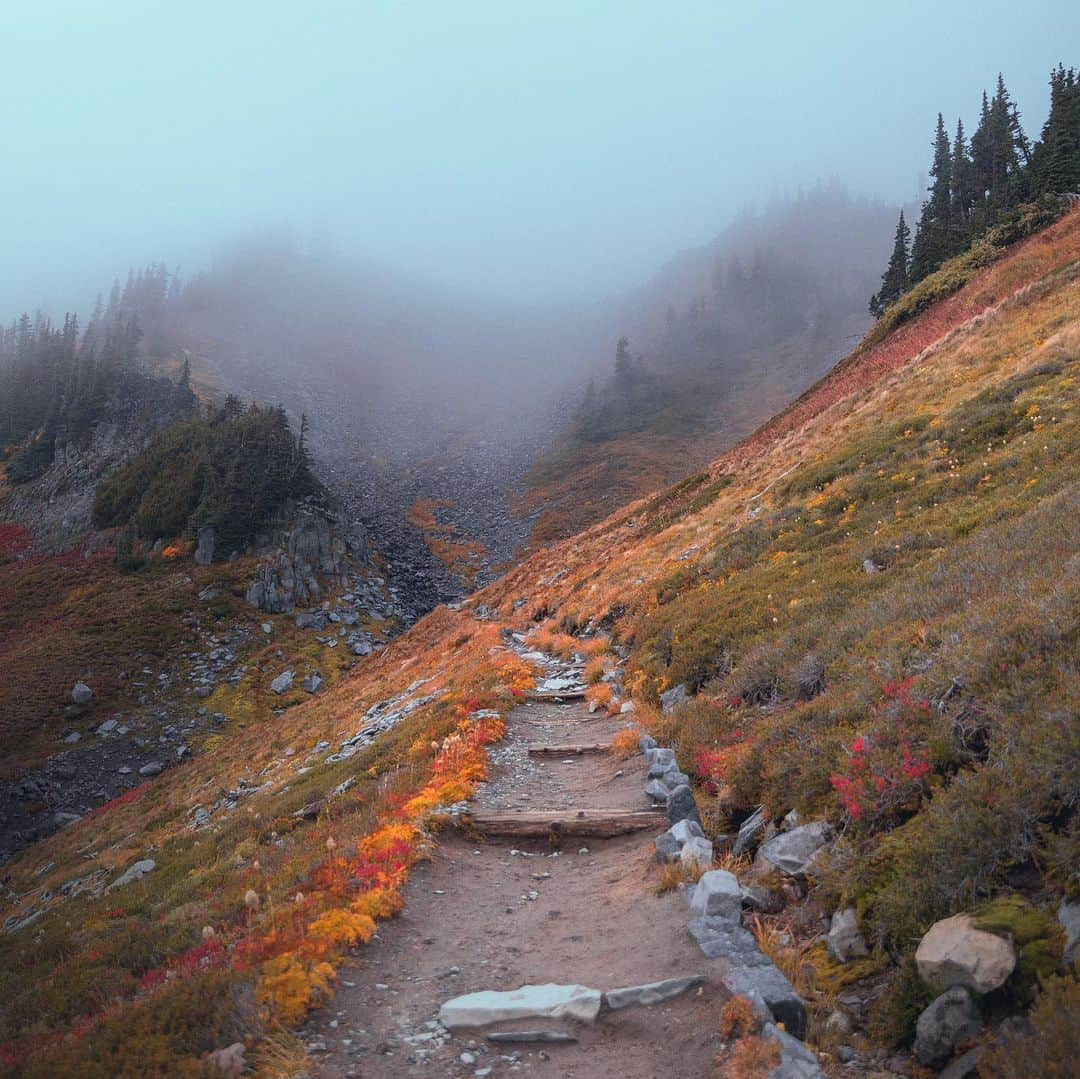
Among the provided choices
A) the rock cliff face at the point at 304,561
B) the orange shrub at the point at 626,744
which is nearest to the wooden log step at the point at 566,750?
the orange shrub at the point at 626,744

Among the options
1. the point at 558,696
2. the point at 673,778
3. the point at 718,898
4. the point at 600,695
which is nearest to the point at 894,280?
the point at 558,696

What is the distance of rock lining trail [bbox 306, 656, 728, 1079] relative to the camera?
523cm

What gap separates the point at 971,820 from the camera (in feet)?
18.2

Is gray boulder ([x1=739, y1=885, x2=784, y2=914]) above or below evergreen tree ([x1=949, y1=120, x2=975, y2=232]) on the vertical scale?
below

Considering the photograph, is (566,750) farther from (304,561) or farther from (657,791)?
A: (304,561)

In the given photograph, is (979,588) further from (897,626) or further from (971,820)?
(971,820)

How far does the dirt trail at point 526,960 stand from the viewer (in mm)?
5227

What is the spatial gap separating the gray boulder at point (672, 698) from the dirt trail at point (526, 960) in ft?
10.3

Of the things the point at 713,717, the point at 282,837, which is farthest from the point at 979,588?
the point at 282,837

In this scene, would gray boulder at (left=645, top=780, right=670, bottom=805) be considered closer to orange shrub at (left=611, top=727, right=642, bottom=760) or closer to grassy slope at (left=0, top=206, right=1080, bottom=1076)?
grassy slope at (left=0, top=206, right=1080, bottom=1076)

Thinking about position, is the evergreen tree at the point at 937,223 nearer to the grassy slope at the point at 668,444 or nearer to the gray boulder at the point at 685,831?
the grassy slope at the point at 668,444

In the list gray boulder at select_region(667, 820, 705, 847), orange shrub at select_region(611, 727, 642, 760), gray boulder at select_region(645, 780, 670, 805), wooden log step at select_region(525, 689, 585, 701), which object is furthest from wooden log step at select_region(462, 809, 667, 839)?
wooden log step at select_region(525, 689, 585, 701)

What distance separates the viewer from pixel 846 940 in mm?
5836

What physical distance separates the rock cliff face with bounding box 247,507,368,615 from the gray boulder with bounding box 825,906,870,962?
56.5 m
